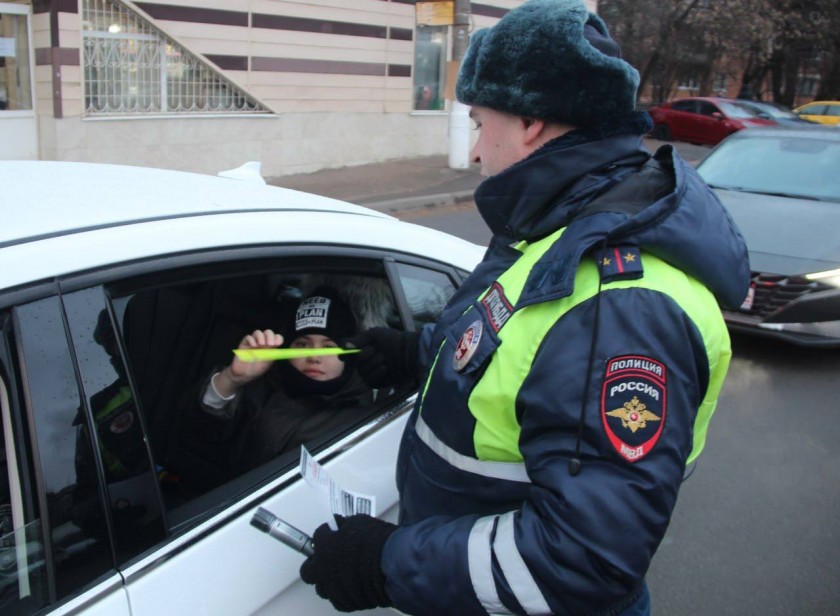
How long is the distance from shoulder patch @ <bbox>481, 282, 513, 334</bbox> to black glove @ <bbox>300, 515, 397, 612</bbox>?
42cm

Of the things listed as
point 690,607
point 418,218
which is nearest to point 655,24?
point 418,218

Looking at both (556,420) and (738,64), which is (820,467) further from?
(738,64)

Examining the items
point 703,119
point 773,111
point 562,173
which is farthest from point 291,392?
point 773,111

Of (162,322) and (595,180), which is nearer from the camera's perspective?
(595,180)

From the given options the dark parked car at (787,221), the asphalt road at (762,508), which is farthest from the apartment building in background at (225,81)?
the asphalt road at (762,508)

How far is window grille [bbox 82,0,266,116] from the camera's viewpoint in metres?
10.1

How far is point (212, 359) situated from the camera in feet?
7.60

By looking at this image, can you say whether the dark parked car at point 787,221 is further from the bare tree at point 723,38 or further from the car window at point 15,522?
the bare tree at point 723,38

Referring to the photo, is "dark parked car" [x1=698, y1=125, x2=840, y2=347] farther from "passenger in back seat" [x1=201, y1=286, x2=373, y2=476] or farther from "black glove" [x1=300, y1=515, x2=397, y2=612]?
"black glove" [x1=300, y1=515, x2=397, y2=612]

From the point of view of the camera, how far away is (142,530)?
140 cm

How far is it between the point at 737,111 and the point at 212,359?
67.4 feet

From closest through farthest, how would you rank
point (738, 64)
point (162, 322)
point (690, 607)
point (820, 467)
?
1. point (162, 322)
2. point (690, 607)
3. point (820, 467)
4. point (738, 64)

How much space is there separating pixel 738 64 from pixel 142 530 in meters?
37.5

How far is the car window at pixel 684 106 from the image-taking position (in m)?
21.1
